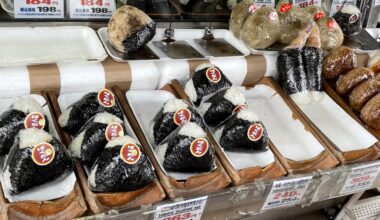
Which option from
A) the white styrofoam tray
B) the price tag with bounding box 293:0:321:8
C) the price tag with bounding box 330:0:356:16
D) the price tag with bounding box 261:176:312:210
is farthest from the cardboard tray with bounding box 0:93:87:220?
the price tag with bounding box 330:0:356:16

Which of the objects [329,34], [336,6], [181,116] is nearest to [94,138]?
[181,116]

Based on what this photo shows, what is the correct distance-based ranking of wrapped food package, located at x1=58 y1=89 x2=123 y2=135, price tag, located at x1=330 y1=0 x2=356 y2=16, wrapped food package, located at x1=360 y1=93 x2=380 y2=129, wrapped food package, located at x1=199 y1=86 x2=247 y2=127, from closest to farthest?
1. wrapped food package, located at x1=58 y1=89 x2=123 y2=135
2. wrapped food package, located at x1=199 y1=86 x2=247 y2=127
3. wrapped food package, located at x1=360 y1=93 x2=380 y2=129
4. price tag, located at x1=330 y1=0 x2=356 y2=16

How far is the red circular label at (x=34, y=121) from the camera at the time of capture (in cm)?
123

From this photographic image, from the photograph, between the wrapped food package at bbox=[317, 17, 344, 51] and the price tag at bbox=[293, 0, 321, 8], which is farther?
the price tag at bbox=[293, 0, 321, 8]

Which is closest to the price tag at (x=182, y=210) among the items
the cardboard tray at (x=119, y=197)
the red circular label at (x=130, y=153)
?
the cardboard tray at (x=119, y=197)

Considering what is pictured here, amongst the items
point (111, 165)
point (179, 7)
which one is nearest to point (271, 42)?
point (179, 7)

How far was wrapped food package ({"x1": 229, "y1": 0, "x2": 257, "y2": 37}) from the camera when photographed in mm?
1928

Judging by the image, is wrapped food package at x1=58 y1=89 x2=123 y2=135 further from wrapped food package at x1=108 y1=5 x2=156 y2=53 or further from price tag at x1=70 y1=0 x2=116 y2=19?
price tag at x1=70 y1=0 x2=116 y2=19

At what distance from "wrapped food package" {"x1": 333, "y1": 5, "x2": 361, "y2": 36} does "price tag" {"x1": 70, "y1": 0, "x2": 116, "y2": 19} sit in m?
1.11

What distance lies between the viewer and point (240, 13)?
1936mm

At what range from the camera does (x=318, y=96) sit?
→ 1.86 meters

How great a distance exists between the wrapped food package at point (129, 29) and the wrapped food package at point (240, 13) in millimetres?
457

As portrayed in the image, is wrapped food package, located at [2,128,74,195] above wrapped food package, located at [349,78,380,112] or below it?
above

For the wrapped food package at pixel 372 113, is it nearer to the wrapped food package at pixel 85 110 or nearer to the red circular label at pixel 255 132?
the red circular label at pixel 255 132
